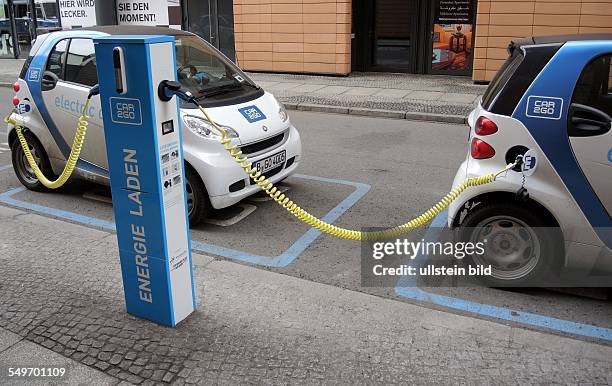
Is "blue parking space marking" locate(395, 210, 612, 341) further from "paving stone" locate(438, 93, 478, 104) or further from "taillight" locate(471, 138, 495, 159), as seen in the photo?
"paving stone" locate(438, 93, 478, 104)

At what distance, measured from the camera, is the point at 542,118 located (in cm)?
391

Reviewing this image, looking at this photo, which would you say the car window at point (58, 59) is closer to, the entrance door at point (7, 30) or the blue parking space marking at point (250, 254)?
the blue parking space marking at point (250, 254)

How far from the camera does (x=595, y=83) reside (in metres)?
3.85

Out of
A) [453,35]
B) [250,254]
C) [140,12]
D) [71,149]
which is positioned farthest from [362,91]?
[250,254]

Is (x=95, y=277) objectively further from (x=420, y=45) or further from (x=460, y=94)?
(x=420, y=45)

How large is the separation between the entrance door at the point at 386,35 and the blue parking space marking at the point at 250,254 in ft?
34.0

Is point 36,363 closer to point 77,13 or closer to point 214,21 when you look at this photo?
point 77,13

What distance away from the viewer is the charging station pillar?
3264 millimetres

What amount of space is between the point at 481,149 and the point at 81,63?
13.6ft

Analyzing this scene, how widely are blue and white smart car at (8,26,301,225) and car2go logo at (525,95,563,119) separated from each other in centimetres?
258

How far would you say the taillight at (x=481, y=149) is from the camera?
4.10 metres

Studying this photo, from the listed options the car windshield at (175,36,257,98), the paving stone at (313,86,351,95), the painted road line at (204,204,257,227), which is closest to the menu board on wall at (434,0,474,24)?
the paving stone at (313,86,351,95)

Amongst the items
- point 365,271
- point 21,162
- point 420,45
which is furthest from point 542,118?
point 420,45

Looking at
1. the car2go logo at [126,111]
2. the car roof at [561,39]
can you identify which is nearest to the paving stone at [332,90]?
the car roof at [561,39]
